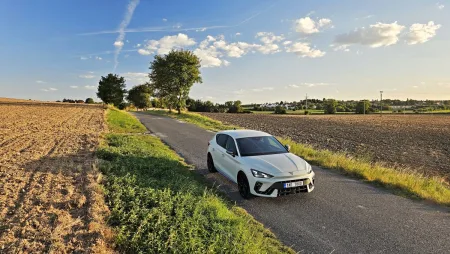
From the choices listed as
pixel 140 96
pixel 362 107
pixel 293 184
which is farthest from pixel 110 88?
pixel 362 107

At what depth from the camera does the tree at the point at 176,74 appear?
42.5 meters

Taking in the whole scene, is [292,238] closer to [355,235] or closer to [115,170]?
[355,235]

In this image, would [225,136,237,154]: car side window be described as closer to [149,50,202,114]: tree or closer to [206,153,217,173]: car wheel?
[206,153,217,173]: car wheel

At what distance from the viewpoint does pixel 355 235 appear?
216 inches

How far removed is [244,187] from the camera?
7551mm

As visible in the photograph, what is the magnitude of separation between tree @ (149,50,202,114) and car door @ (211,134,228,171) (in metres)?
34.0

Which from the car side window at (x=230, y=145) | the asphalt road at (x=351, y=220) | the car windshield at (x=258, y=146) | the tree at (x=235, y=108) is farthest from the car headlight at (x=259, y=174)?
the tree at (x=235, y=108)

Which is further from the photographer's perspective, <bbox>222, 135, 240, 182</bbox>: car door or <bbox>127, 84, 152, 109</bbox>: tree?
<bbox>127, 84, 152, 109</bbox>: tree

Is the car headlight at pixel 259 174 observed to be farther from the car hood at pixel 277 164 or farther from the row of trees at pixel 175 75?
the row of trees at pixel 175 75

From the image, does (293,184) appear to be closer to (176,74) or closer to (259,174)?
(259,174)

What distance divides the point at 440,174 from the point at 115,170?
1411 cm

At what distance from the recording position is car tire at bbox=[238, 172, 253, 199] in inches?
291

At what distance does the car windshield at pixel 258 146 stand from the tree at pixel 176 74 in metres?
35.1

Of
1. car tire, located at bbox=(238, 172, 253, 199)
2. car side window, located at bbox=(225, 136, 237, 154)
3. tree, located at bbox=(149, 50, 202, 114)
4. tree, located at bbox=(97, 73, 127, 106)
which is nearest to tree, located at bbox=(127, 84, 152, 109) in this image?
tree, located at bbox=(97, 73, 127, 106)
